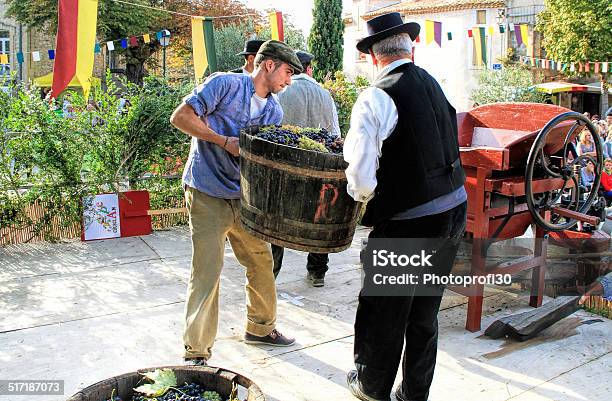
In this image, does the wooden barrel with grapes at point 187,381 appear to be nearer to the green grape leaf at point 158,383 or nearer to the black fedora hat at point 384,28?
the green grape leaf at point 158,383

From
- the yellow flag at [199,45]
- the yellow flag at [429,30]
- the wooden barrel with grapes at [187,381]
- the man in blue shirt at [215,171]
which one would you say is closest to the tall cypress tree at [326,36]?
the yellow flag at [429,30]

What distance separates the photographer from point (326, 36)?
27.8m

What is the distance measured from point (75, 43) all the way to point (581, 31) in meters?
26.4

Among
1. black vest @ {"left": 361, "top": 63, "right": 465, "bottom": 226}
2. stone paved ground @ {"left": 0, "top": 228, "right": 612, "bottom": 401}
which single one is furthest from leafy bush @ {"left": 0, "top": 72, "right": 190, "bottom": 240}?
black vest @ {"left": 361, "top": 63, "right": 465, "bottom": 226}

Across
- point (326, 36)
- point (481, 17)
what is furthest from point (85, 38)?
point (481, 17)

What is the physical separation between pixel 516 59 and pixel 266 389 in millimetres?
35046

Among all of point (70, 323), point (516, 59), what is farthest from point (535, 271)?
point (516, 59)

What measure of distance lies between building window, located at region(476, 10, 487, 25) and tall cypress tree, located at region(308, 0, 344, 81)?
1215cm

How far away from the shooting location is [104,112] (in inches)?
275

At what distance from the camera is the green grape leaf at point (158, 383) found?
2689 mm

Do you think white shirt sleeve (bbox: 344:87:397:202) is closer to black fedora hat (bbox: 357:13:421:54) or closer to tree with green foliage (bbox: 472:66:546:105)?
black fedora hat (bbox: 357:13:421:54)

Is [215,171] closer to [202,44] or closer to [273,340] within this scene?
[273,340]

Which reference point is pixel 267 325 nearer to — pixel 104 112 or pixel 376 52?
pixel 376 52

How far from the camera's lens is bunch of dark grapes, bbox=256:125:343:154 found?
326 cm
